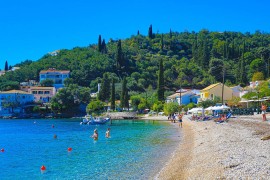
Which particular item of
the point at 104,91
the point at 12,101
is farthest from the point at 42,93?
the point at 104,91

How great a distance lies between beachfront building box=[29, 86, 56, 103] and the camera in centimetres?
12406

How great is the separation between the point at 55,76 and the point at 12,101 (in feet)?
75.0

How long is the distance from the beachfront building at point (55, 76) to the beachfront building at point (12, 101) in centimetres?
Result: 1725

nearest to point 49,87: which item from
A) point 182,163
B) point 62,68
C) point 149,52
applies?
point 62,68

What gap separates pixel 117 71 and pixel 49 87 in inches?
1026

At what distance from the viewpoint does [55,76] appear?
441ft

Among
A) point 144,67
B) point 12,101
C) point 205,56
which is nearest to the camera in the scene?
point 12,101

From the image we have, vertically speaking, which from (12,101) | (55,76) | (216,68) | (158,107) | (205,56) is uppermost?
(205,56)

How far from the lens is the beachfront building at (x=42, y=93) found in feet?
407

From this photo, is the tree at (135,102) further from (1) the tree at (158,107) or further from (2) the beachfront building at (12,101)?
(2) the beachfront building at (12,101)

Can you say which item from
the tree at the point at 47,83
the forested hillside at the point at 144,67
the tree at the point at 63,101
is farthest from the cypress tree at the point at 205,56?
the tree at the point at 63,101

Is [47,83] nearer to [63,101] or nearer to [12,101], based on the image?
[12,101]

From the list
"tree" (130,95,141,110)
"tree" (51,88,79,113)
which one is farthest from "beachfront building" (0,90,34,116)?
"tree" (130,95,141,110)

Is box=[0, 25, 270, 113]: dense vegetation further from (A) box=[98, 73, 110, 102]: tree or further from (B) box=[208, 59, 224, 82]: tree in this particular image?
(A) box=[98, 73, 110, 102]: tree
